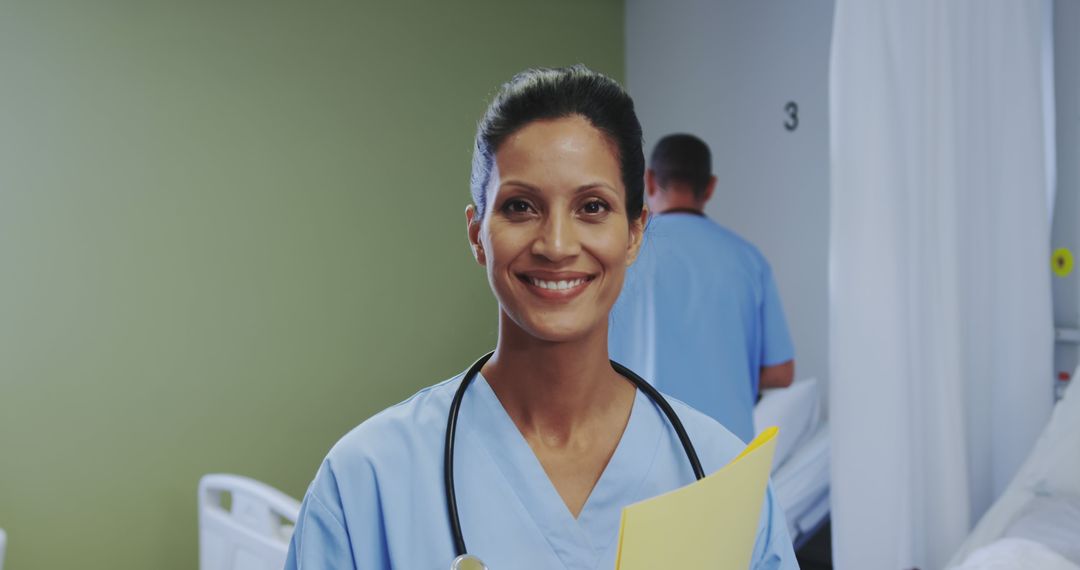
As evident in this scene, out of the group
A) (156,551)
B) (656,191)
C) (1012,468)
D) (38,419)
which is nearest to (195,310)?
(38,419)

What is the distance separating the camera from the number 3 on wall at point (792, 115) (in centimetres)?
291

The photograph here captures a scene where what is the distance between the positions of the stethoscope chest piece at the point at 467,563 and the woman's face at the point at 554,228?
0.57 ft

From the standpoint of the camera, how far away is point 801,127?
9.53 feet

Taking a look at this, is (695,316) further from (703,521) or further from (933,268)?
(703,521)

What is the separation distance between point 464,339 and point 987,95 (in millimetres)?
1683

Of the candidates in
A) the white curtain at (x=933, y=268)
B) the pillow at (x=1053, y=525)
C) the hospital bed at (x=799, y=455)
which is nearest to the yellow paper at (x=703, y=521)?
the pillow at (x=1053, y=525)

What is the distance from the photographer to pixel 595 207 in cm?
70

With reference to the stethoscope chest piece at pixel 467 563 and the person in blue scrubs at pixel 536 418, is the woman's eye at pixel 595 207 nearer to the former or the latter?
the person in blue scrubs at pixel 536 418

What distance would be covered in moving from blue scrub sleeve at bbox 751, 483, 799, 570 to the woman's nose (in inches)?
10.9

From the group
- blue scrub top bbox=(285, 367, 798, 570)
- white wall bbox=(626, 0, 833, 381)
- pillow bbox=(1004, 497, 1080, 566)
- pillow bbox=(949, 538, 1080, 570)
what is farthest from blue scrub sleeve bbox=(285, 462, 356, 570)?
white wall bbox=(626, 0, 833, 381)

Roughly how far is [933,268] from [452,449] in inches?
61.5

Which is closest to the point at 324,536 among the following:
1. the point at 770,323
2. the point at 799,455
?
the point at 770,323

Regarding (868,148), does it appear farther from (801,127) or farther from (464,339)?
(464,339)

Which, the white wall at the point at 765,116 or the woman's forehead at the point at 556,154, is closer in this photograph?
the woman's forehead at the point at 556,154
